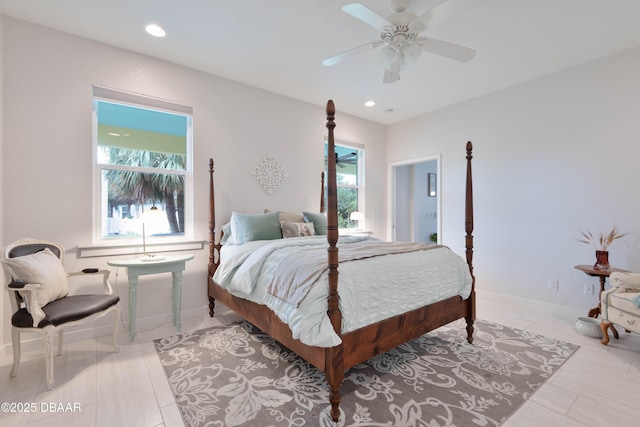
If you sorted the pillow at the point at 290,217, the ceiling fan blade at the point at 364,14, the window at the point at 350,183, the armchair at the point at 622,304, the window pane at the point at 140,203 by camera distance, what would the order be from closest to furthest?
the ceiling fan blade at the point at 364,14
the armchair at the point at 622,304
the window pane at the point at 140,203
the pillow at the point at 290,217
the window at the point at 350,183

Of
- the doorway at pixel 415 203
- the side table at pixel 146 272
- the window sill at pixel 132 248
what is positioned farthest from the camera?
the doorway at pixel 415 203

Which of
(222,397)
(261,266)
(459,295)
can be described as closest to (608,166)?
(459,295)

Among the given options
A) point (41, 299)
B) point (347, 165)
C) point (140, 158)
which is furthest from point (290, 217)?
point (41, 299)

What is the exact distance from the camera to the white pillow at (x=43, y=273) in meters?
2.04

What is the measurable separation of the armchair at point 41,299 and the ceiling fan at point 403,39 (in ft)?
8.87

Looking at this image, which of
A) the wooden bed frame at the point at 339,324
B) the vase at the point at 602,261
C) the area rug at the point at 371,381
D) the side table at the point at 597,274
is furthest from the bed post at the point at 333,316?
the vase at the point at 602,261

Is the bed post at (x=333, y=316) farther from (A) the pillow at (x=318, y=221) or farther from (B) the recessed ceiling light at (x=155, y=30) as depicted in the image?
(B) the recessed ceiling light at (x=155, y=30)

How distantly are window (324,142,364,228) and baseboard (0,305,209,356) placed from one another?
8.77 ft

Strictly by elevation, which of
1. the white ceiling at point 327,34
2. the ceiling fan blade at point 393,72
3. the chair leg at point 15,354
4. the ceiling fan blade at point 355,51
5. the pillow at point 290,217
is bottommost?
the chair leg at point 15,354

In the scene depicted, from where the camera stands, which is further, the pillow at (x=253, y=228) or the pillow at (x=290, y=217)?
the pillow at (x=290, y=217)

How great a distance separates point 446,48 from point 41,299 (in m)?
3.44

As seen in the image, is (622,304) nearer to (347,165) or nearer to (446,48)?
(446,48)

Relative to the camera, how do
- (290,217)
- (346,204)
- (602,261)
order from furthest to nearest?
1. (346,204)
2. (290,217)
3. (602,261)

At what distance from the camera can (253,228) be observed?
3.26 m
